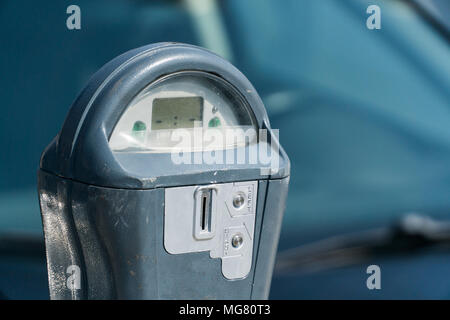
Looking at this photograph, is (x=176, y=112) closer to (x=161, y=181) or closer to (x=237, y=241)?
(x=161, y=181)

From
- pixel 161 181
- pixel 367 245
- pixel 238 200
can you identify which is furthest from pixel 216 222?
pixel 367 245

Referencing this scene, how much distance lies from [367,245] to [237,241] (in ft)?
6.28

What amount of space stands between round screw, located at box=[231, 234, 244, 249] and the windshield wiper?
1650 millimetres

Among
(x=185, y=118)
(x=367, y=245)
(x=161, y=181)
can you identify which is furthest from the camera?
(x=367, y=245)

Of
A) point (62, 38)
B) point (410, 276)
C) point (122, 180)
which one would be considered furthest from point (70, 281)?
point (410, 276)

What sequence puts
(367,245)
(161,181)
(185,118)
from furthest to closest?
(367,245)
(185,118)
(161,181)

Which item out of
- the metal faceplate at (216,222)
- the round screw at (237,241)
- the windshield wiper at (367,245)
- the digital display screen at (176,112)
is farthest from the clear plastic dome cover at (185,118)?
the windshield wiper at (367,245)

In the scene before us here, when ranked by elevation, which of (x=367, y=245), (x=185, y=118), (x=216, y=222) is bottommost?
(x=367, y=245)

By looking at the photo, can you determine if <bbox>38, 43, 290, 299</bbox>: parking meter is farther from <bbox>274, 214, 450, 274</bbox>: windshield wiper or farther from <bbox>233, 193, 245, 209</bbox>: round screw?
<bbox>274, 214, 450, 274</bbox>: windshield wiper

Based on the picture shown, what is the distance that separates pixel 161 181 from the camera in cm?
148

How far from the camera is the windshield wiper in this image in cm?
329

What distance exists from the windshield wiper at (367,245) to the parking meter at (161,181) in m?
1.64

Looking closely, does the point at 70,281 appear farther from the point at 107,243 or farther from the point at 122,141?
the point at 122,141

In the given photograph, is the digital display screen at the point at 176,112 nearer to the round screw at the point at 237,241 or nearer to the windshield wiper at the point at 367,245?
the round screw at the point at 237,241
